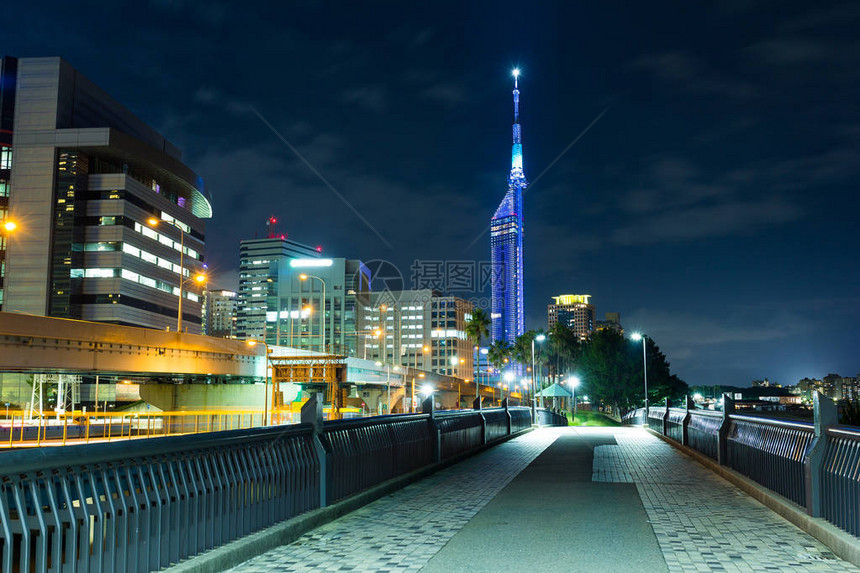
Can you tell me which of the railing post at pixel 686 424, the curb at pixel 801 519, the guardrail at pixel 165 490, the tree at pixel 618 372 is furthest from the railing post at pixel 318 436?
the tree at pixel 618 372

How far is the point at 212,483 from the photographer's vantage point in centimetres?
730

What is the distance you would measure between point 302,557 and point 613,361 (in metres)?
95.5

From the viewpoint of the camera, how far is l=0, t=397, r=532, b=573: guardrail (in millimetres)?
5184

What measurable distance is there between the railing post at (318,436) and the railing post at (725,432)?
26.1 feet

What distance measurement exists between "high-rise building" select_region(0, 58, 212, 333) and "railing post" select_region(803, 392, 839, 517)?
92.6 m

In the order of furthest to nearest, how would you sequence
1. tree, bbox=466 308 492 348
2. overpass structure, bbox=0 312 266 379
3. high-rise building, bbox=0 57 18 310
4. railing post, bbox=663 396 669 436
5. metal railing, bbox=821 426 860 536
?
1. tree, bbox=466 308 492 348
2. high-rise building, bbox=0 57 18 310
3. overpass structure, bbox=0 312 266 379
4. railing post, bbox=663 396 669 436
5. metal railing, bbox=821 426 860 536

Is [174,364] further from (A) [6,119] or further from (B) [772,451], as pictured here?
(A) [6,119]

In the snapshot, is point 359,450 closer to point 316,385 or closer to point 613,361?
point 613,361

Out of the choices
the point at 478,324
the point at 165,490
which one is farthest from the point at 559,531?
the point at 478,324

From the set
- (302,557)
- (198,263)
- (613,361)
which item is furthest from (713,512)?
(198,263)

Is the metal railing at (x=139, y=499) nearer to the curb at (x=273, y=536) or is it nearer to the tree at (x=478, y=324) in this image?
the curb at (x=273, y=536)

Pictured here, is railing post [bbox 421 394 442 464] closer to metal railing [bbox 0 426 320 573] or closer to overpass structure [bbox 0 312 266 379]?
metal railing [bbox 0 426 320 573]

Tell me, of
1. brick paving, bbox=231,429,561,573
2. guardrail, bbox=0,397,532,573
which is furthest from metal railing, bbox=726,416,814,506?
guardrail, bbox=0,397,532,573

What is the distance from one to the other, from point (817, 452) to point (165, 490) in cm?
682
